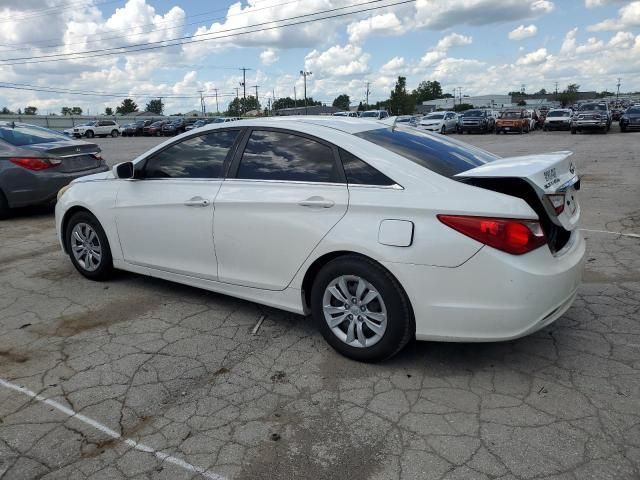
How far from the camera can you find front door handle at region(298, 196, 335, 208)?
138 inches

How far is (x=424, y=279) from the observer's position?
315 cm

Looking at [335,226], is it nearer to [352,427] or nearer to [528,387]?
[352,427]

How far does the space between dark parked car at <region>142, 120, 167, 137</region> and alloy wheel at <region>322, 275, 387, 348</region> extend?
50.1 meters

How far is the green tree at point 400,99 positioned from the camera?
300ft

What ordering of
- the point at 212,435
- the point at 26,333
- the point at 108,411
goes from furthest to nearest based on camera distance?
the point at 26,333
the point at 108,411
the point at 212,435

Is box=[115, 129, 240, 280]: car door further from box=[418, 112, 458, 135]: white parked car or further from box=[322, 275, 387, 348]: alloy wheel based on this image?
box=[418, 112, 458, 135]: white parked car

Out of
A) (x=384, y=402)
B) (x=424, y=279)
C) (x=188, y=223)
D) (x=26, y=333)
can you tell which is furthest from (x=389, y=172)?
(x=26, y=333)

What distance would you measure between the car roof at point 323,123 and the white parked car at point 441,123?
107 feet

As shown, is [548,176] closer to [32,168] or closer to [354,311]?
[354,311]

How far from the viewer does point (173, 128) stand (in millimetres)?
50719

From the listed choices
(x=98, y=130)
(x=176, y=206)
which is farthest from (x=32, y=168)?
(x=98, y=130)

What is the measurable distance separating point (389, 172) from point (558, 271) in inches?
44.9

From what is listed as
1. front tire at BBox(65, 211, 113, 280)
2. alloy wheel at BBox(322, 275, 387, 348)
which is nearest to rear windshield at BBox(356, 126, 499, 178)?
alloy wheel at BBox(322, 275, 387, 348)

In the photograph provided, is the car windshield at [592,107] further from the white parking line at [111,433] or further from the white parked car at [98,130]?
the white parked car at [98,130]
